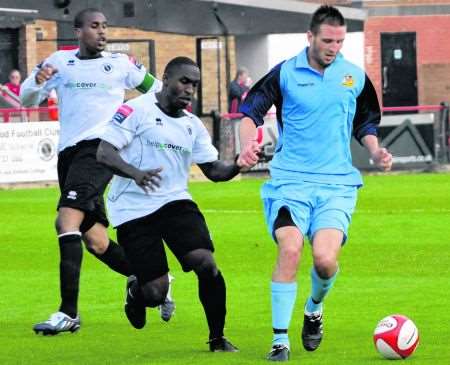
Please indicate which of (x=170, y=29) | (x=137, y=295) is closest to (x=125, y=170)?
(x=137, y=295)

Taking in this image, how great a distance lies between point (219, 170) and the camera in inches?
409

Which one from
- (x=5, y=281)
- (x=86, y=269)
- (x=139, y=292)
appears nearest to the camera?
(x=139, y=292)

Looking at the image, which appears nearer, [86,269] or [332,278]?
[332,278]

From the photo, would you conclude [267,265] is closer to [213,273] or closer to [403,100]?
[213,273]

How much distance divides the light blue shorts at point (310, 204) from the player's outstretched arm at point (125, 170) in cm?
70

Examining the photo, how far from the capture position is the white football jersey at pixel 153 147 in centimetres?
1032

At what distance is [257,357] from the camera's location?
32.3 ft

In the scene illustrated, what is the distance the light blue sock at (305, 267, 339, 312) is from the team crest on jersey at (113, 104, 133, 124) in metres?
1.52

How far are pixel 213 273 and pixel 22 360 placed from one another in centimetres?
128

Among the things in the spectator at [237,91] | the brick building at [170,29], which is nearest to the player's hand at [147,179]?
the spectator at [237,91]

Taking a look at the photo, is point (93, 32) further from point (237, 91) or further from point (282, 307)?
point (237, 91)

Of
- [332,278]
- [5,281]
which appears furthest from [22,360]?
[5,281]

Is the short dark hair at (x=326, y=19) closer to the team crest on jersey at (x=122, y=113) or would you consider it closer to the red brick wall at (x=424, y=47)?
the team crest on jersey at (x=122, y=113)

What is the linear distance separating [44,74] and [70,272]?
1505 mm
